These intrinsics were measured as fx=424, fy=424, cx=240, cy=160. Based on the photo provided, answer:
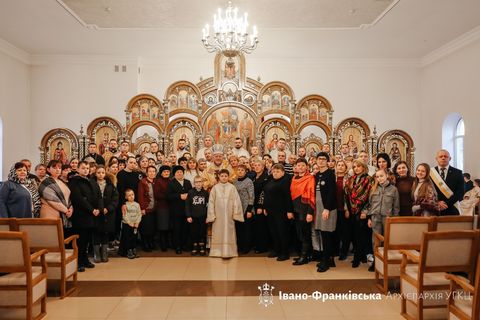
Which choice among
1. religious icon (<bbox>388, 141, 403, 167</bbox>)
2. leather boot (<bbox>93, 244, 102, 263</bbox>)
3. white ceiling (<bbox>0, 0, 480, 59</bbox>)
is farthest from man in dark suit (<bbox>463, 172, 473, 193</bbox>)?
leather boot (<bbox>93, 244, 102, 263</bbox>)

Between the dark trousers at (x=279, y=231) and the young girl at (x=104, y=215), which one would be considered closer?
the young girl at (x=104, y=215)

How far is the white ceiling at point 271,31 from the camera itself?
9.26 metres

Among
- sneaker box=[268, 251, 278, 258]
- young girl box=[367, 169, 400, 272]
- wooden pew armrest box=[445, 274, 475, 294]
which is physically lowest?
sneaker box=[268, 251, 278, 258]

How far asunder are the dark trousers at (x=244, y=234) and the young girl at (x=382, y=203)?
95.0 inches

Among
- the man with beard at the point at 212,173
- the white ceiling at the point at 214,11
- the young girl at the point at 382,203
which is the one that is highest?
the white ceiling at the point at 214,11

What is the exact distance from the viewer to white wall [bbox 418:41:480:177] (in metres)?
10.9

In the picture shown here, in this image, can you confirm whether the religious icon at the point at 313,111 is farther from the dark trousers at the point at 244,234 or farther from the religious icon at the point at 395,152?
the dark trousers at the point at 244,234

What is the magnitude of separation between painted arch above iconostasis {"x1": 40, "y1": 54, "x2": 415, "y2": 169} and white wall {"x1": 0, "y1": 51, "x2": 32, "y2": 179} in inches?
46.1

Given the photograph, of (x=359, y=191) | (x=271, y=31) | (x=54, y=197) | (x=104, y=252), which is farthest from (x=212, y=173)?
(x=271, y=31)

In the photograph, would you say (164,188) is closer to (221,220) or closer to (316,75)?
(221,220)

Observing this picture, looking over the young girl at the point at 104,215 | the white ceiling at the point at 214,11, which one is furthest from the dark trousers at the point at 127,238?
the white ceiling at the point at 214,11

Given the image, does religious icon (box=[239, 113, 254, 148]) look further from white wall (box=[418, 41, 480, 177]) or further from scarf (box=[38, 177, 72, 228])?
scarf (box=[38, 177, 72, 228])

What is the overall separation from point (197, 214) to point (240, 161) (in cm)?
161

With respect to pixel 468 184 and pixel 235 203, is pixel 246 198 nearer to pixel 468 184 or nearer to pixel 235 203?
pixel 235 203
